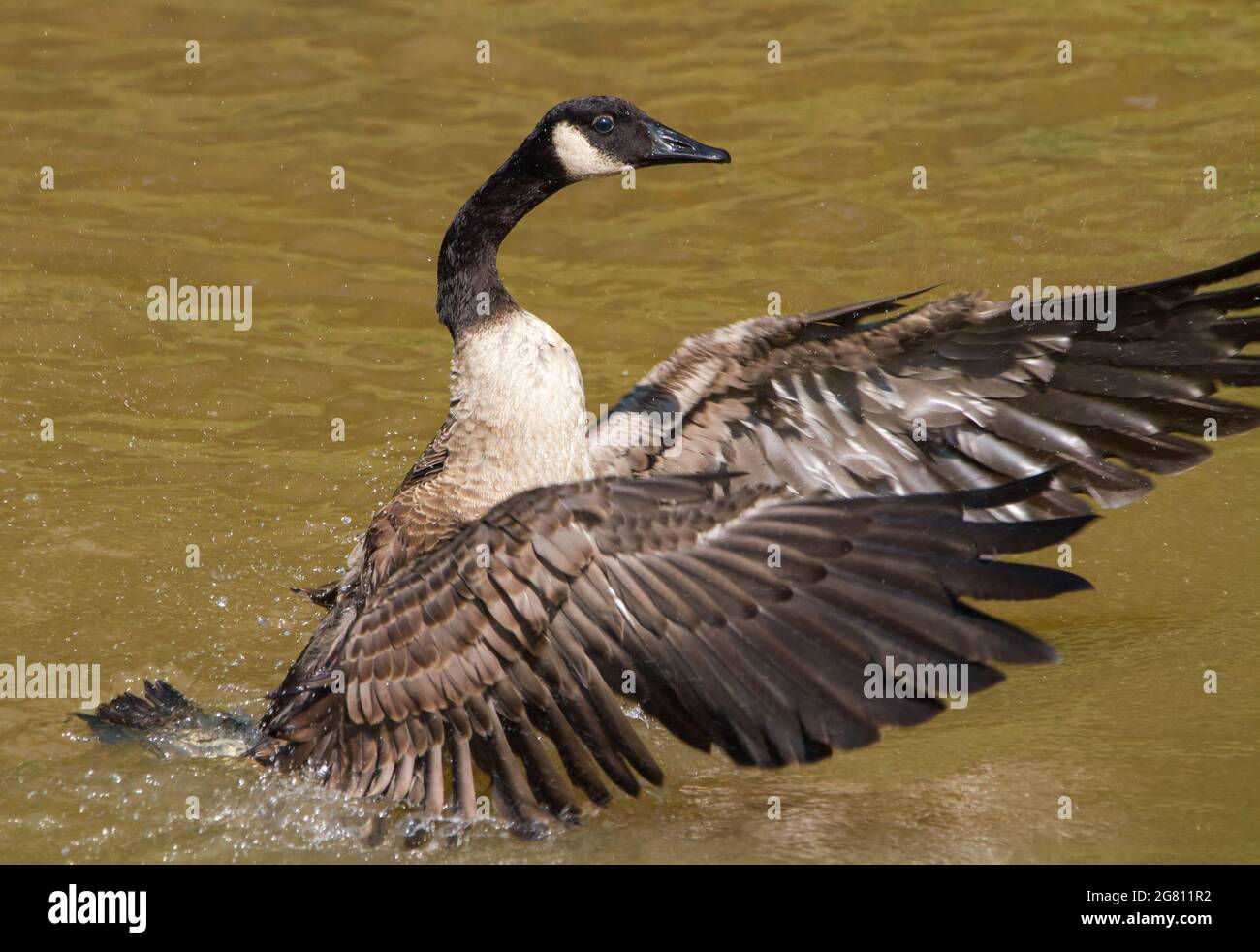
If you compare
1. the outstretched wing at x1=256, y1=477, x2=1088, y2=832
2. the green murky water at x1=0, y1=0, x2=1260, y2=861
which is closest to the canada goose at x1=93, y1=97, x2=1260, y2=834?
the outstretched wing at x1=256, y1=477, x2=1088, y2=832

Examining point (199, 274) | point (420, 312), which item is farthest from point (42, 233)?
point (420, 312)

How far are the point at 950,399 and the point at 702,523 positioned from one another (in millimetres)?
1984

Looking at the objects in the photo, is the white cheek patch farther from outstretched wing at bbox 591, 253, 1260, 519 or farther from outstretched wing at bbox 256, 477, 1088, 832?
outstretched wing at bbox 256, 477, 1088, 832

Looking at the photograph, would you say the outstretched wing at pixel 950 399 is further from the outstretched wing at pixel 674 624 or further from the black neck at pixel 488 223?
the outstretched wing at pixel 674 624

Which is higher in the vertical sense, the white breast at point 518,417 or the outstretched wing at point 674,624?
the white breast at point 518,417

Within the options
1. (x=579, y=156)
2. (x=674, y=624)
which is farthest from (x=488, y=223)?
(x=674, y=624)

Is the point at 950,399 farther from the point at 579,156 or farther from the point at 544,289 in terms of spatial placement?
the point at 544,289

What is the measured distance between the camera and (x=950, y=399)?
6.84 meters

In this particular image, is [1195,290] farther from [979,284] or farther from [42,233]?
A: [42,233]

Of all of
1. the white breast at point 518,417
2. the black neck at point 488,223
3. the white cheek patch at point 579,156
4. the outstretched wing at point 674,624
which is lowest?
the outstretched wing at point 674,624

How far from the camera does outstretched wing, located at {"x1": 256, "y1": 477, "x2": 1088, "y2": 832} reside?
5051mm

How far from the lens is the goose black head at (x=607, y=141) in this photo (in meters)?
6.83

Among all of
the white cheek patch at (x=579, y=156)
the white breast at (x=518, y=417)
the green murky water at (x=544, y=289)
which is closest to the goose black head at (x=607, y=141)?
the white cheek patch at (x=579, y=156)

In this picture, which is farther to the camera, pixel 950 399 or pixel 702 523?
pixel 950 399
